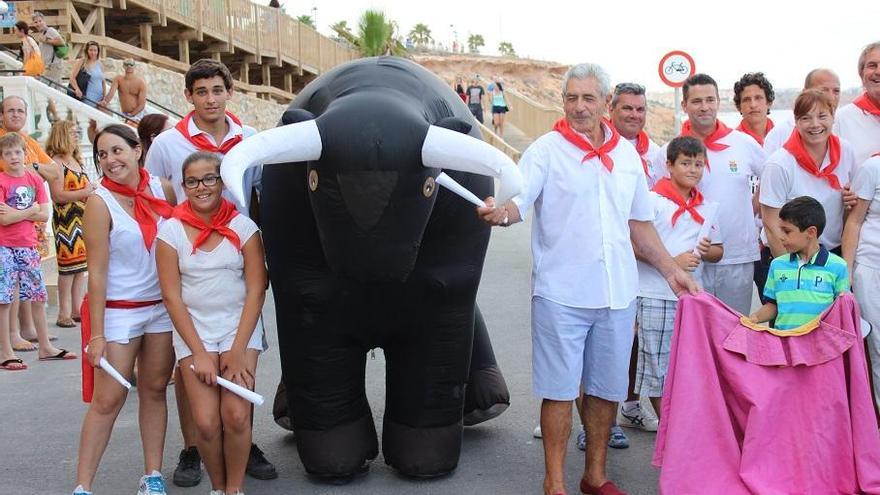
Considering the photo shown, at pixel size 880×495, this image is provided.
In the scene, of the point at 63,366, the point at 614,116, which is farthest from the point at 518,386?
the point at 63,366

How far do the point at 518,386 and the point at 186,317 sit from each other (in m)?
2.71

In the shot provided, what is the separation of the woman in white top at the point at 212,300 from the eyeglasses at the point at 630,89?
2.26 metres

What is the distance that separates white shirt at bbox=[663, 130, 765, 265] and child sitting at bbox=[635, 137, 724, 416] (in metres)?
0.22

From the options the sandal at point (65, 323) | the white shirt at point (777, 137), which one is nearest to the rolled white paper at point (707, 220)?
the white shirt at point (777, 137)

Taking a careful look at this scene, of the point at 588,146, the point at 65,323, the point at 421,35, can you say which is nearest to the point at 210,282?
the point at 588,146

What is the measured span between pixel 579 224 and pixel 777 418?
3.85 ft

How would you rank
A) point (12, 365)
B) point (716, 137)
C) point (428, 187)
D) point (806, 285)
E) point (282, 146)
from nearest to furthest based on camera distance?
point (282, 146) < point (428, 187) < point (806, 285) < point (716, 137) < point (12, 365)

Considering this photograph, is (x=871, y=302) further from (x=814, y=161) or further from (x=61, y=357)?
(x=61, y=357)

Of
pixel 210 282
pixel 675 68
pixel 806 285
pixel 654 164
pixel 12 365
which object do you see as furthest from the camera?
pixel 675 68

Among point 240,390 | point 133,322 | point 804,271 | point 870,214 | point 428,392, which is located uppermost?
point 870,214

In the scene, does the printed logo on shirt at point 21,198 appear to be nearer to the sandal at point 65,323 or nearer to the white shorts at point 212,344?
the sandal at point 65,323

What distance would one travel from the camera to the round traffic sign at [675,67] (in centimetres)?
1298

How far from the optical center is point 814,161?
171 inches

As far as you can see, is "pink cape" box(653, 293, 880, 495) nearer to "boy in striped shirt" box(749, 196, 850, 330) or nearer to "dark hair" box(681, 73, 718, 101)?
"boy in striped shirt" box(749, 196, 850, 330)
